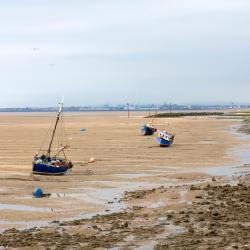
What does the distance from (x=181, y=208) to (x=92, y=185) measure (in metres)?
7.99

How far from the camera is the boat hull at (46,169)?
30719 millimetres

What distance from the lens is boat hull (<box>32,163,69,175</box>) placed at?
1209 inches

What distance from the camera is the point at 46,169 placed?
101 ft

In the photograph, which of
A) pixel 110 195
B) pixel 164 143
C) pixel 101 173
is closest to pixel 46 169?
pixel 101 173

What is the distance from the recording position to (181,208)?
800 inches

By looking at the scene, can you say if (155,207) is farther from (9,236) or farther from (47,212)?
(9,236)

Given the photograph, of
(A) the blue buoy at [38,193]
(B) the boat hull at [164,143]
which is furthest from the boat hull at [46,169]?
(B) the boat hull at [164,143]

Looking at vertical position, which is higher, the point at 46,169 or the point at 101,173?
the point at 46,169

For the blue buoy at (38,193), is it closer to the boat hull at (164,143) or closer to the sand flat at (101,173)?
the sand flat at (101,173)

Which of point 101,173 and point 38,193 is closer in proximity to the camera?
point 38,193

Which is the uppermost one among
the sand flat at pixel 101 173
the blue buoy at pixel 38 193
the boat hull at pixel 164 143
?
the boat hull at pixel 164 143

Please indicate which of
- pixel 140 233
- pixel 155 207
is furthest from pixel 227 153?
pixel 140 233

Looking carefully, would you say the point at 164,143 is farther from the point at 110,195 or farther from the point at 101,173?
the point at 110,195

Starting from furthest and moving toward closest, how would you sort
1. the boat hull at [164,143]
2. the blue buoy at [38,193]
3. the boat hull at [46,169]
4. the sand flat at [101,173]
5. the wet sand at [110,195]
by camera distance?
1. the boat hull at [164,143]
2. the boat hull at [46,169]
3. the blue buoy at [38,193]
4. the sand flat at [101,173]
5. the wet sand at [110,195]
